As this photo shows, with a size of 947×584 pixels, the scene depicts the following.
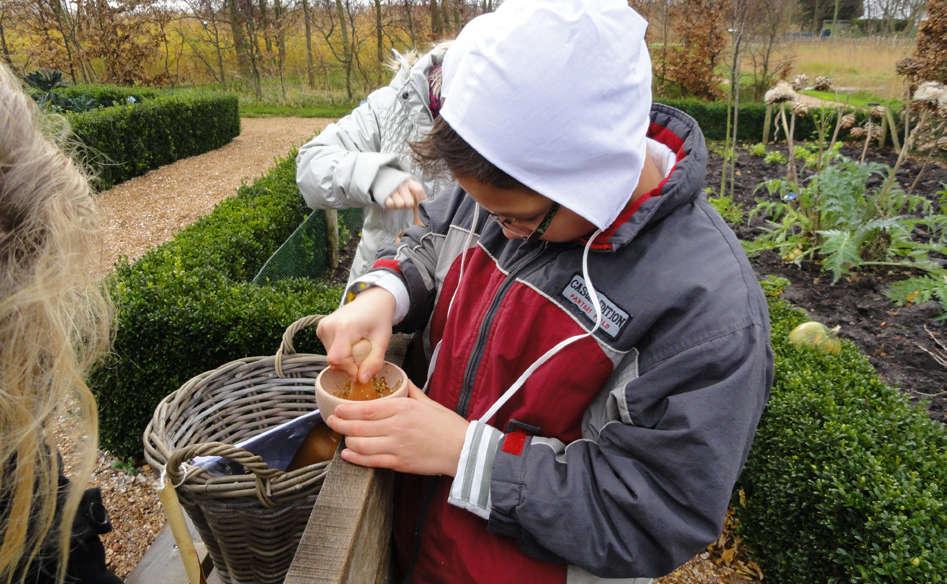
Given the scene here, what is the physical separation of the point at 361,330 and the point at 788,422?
1953 millimetres

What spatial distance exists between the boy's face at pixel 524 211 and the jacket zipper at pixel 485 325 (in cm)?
12

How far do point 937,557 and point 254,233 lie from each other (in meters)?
4.44

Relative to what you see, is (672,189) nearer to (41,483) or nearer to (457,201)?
(457,201)

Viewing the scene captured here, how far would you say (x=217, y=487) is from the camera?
1438mm

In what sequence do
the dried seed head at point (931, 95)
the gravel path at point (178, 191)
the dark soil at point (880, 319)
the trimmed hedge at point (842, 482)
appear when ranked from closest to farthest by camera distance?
the trimmed hedge at point (842, 482), the dark soil at point (880, 319), the dried seed head at point (931, 95), the gravel path at point (178, 191)

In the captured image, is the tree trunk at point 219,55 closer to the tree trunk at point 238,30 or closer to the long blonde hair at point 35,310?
the tree trunk at point 238,30

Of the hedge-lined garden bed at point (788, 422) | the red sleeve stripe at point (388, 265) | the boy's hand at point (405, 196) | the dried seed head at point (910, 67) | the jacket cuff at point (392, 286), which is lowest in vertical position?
the hedge-lined garden bed at point (788, 422)

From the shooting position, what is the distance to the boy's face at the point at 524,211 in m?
1.13

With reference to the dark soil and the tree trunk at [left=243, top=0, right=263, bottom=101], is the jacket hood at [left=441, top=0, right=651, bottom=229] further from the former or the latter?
the tree trunk at [left=243, top=0, right=263, bottom=101]

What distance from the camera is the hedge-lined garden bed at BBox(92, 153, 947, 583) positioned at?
2.06 metres

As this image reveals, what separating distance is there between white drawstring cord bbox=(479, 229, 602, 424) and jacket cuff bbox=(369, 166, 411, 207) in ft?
4.11

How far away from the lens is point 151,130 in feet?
34.3

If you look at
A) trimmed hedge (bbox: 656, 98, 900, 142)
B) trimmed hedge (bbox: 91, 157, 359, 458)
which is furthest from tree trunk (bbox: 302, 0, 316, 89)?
trimmed hedge (bbox: 91, 157, 359, 458)

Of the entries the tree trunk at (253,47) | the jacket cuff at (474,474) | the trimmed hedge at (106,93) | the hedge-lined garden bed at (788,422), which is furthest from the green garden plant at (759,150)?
the tree trunk at (253,47)
